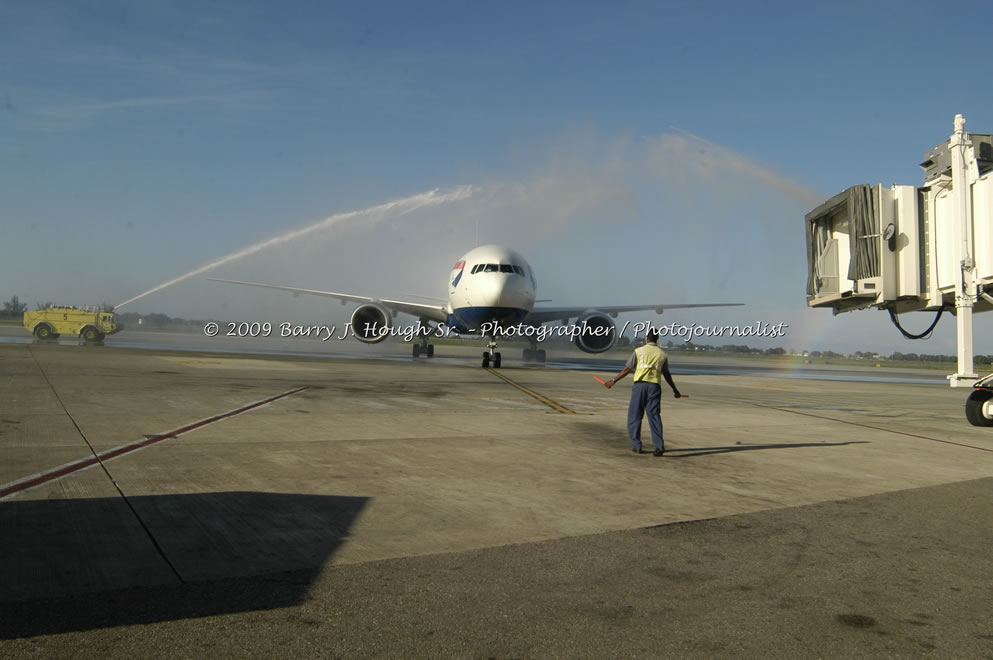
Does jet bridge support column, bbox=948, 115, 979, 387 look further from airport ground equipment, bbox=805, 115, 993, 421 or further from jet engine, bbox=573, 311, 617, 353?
jet engine, bbox=573, 311, 617, 353

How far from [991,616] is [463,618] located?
107 inches

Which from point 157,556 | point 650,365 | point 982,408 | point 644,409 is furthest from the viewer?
point 982,408

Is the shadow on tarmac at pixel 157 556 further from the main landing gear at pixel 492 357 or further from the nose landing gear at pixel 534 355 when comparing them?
the nose landing gear at pixel 534 355

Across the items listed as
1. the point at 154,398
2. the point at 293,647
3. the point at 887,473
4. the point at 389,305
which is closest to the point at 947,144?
the point at 887,473

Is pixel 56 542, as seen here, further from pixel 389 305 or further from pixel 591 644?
pixel 389 305

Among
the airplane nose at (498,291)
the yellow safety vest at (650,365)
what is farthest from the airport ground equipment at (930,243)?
the airplane nose at (498,291)

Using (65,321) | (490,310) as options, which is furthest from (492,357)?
(65,321)

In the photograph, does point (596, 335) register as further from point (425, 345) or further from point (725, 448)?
point (725, 448)

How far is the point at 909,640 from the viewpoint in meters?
3.17

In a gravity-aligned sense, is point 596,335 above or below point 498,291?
below

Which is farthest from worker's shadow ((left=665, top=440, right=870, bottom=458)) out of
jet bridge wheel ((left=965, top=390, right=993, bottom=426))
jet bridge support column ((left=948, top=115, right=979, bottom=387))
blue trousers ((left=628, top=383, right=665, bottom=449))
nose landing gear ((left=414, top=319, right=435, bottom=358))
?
nose landing gear ((left=414, top=319, right=435, bottom=358))

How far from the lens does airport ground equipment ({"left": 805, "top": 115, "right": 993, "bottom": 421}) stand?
9.64 meters

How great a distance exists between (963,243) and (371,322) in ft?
78.2

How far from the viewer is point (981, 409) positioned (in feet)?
35.6
